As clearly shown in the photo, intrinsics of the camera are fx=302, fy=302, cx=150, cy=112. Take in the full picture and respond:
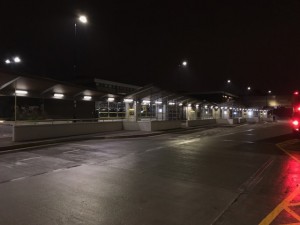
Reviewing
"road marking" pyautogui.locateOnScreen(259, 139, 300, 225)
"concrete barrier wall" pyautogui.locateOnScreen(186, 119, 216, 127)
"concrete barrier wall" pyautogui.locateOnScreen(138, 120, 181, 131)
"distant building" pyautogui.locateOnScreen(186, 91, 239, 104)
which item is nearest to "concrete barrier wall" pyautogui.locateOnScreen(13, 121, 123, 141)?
"concrete barrier wall" pyautogui.locateOnScreen(138, 120, 181, 131)

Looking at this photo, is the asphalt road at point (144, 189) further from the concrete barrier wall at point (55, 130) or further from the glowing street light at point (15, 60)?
the glowing street light at point (15, 60)

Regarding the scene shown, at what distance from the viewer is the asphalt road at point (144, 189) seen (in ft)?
Answer: 17.7

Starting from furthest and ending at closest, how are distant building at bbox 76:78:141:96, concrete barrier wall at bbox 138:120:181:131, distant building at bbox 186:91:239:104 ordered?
1. distant building at bbox 186:91:239:104
2. distant building at bbox 76:78:141:96
3. concrete barrier wall at bbox 138:120:181:131

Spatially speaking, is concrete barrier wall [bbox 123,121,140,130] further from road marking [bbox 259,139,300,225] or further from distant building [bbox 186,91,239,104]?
distant building [bbox 186,91,239,104]

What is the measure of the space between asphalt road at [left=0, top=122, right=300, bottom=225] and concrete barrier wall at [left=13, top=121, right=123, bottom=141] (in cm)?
524

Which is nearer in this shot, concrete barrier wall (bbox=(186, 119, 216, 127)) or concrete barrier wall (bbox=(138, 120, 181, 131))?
concrete barrier wall (bbox=(138, 120, 181, 131))

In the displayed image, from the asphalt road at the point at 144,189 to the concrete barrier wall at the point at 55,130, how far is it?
5237mm

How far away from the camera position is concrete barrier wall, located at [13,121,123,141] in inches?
679

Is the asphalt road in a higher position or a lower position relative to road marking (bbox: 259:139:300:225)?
higher

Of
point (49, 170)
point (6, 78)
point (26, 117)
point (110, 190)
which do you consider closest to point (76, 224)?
point (110, 190)

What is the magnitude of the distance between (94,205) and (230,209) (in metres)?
2.67

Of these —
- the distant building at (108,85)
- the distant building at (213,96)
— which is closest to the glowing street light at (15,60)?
the distant building at (108,85)

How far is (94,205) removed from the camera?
5.99m

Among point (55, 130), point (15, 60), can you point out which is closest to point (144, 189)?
point (55, 130)
